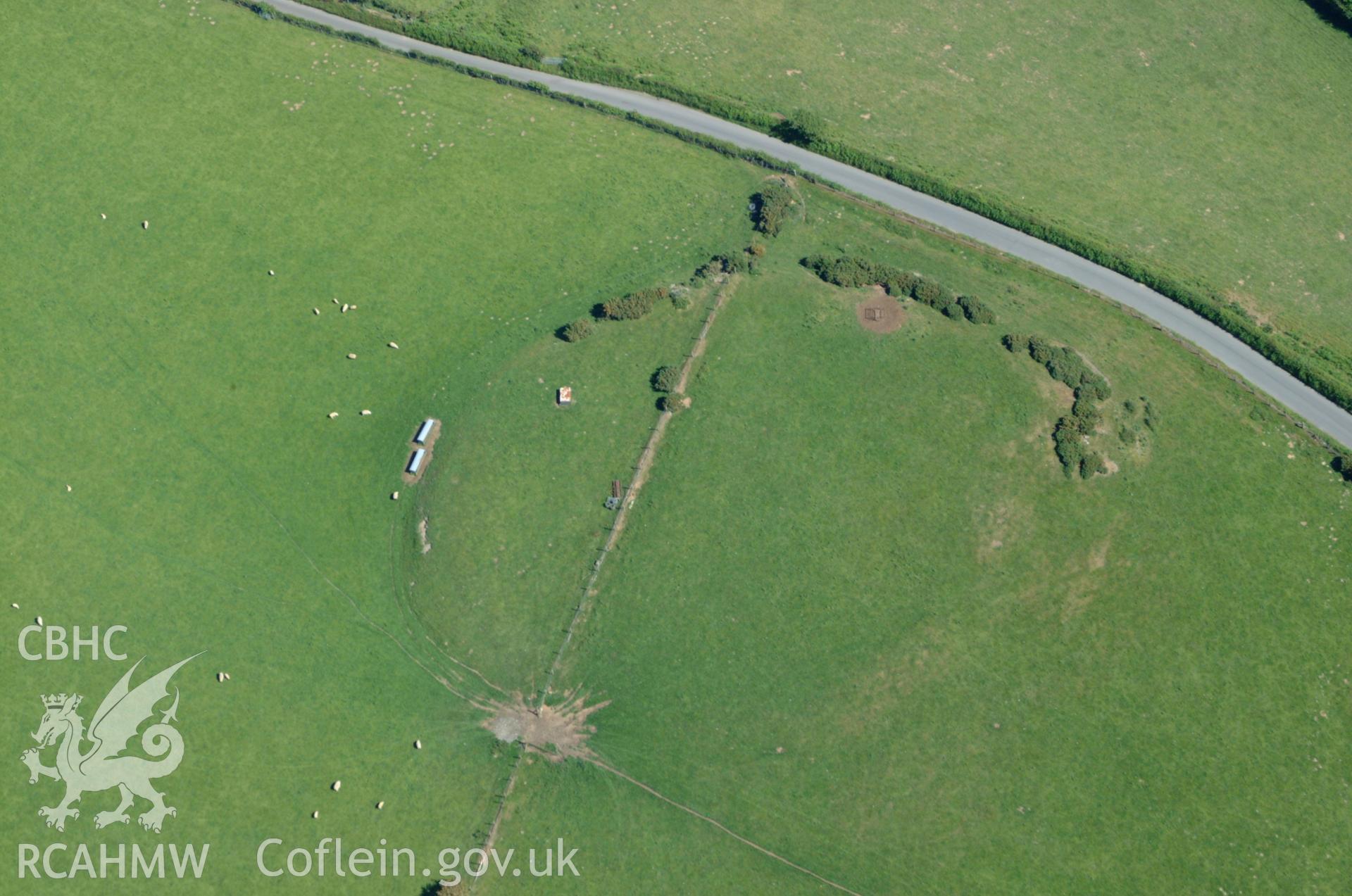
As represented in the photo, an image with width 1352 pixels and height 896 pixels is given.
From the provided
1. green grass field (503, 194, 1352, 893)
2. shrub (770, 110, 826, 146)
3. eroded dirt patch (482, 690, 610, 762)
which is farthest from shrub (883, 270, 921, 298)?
eroded dirt patch (482, 690, 610, 762)

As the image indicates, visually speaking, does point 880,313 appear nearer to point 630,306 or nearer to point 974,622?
point 630,306

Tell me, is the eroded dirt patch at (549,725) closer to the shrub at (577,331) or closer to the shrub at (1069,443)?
the shrub at (577,331)

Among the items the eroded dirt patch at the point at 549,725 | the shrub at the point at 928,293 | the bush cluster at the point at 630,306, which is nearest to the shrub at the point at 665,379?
the bush cluster at the point at 630,306

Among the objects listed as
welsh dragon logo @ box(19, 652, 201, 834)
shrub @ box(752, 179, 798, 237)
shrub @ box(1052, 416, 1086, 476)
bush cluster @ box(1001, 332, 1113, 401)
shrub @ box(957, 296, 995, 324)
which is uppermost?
shrub @ box(752, 179, 798, 237)

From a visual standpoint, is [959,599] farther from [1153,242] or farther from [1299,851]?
[1153,242]

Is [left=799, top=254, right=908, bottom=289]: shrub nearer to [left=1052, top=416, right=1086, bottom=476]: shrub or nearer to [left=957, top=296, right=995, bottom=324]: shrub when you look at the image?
[left=957, top=296, right=995, bottom=324]: shrub
